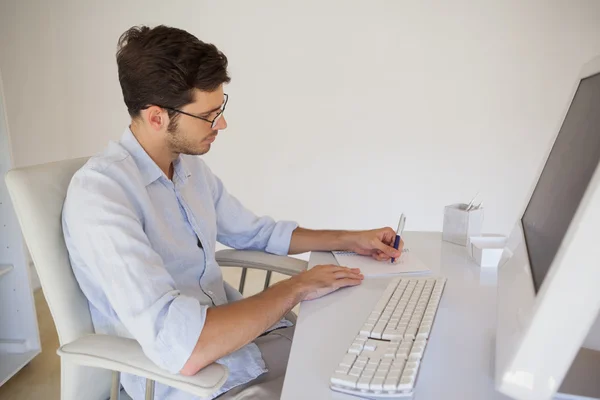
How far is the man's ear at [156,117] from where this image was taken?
4.17 feet

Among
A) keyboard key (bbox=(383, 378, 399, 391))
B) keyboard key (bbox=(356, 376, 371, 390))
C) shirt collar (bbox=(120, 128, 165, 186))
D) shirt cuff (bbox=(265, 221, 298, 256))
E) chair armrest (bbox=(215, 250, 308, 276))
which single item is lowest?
chair armrest (bbox=(215, 250, 308, 276))

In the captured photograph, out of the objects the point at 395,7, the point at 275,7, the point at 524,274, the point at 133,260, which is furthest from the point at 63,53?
the point at 524,274

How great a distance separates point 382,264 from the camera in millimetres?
1414

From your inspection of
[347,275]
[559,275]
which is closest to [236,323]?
[347,275]

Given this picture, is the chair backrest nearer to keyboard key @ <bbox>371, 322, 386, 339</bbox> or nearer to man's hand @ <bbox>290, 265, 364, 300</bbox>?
man's hand @ <bbox>290, 265, 364, 300</bbox>

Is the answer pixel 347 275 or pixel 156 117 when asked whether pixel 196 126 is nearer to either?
pixel 156 117

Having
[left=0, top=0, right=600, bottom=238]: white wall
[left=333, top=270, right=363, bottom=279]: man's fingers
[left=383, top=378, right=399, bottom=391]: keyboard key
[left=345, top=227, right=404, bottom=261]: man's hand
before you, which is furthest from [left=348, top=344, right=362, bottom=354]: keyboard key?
[left=0, top=0, right=600, bottom=238]: white wall

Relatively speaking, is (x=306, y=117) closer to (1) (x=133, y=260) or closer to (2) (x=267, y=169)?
(2) (x=267, y=169)

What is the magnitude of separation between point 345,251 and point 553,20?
7.67 ft

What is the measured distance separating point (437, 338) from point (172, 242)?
25.6 inches

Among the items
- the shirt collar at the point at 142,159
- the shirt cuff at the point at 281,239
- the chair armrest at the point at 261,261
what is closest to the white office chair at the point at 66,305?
the shirt collar at the point at 142,159

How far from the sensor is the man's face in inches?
51.0

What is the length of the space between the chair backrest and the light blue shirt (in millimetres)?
23

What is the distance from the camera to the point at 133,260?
40.2 inches
